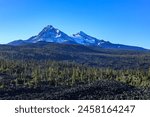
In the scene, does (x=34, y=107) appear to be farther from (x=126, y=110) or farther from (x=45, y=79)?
(x=45, y=79)

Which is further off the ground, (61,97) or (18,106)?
(18,106)

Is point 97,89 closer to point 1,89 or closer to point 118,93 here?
point 118,93

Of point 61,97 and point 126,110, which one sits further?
point 61,97

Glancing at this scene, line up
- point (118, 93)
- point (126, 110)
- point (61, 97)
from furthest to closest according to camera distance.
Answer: point (118, 93) < point (61, 97) < point (126, 110)

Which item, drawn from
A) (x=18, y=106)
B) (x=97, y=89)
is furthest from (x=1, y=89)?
(x=18, y=106)

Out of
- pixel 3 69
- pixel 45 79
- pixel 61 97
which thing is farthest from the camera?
pixel 3 69

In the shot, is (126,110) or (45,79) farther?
(45,79)

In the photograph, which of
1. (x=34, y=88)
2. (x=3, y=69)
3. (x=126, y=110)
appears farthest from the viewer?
(x=3, y=69)

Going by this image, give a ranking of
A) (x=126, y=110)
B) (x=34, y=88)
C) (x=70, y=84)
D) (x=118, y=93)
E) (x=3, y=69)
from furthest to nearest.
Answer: (x=3, y=69), (x=70, y=84), (x=34, y=88), (x=118, y=93), (x=126, y=110)

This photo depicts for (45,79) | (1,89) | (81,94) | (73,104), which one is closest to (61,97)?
(81,94)
